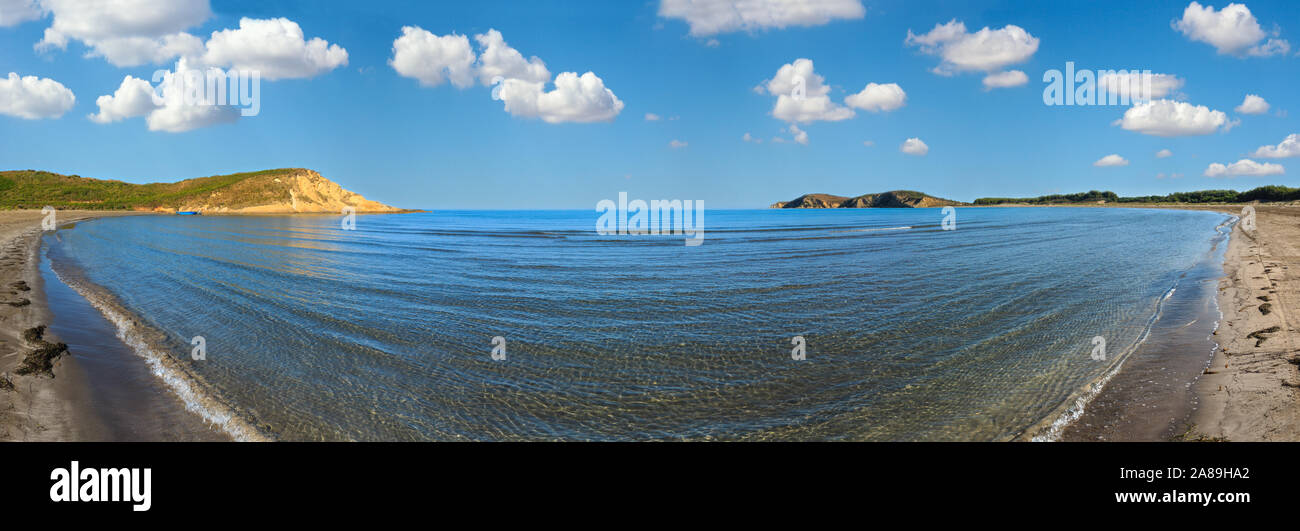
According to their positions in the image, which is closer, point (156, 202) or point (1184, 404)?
point (1184, 404)

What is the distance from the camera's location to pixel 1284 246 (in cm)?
3030

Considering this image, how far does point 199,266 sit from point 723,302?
2687cm

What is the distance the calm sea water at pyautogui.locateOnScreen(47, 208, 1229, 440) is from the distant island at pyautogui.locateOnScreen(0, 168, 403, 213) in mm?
163195

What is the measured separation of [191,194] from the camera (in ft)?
555

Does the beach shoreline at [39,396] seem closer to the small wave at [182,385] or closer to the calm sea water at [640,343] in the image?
the small wave at [182,385]

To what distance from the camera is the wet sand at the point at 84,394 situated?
7.75 meters

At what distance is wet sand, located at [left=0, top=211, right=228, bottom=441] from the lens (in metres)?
7.75

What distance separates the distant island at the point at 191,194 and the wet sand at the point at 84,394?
172271mm

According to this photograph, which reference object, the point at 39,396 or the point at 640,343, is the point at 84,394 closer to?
the point at 39,396

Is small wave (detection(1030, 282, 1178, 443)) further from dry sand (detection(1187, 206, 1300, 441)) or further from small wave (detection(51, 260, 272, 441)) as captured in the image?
small wave (detection(51, 260, 272, 441))

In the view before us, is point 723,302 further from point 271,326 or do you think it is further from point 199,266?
point 199,266

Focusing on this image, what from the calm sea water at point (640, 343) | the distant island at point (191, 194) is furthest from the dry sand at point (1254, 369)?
the distant island at point (191, 194)

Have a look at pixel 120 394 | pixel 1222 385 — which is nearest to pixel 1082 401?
pixel 1222 385
